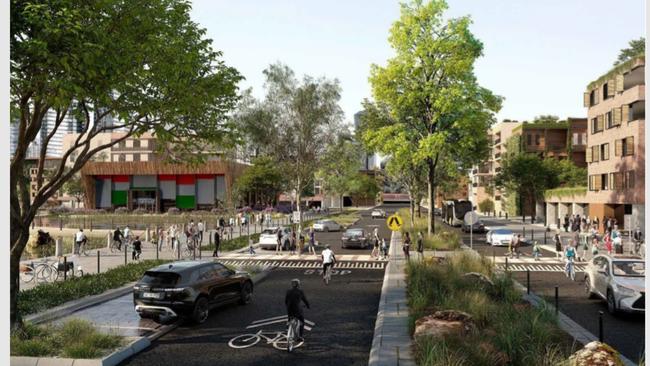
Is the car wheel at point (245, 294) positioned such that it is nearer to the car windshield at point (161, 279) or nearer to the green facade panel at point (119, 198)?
the car windshield at point (161, 279)

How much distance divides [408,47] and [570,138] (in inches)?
1894

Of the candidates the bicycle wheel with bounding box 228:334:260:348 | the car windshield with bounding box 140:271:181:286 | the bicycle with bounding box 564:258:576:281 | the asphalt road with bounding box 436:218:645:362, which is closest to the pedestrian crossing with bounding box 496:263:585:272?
the asphalt road with bounding box 436:218:645:362

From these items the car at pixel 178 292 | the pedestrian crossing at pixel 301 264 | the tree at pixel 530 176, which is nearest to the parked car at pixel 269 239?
the pedestrian crossing at pixel 301 264

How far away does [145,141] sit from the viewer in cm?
11219

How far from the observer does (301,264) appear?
86.3 ft

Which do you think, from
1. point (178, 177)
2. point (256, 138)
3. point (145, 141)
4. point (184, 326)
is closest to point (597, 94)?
point (256, 138)

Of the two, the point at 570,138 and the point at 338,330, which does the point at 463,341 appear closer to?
the point at 338,330

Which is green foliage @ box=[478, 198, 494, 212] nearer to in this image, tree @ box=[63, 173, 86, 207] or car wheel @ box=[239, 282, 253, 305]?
car wheel @ box=[239, 282, 253, 305]

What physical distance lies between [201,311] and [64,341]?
11.9 feet

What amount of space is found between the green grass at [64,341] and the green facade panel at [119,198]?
9169cm

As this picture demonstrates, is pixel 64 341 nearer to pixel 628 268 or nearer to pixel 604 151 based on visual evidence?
pixel 628 268

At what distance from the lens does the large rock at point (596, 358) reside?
8188mm

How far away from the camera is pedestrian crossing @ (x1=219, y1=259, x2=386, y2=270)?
2542cm

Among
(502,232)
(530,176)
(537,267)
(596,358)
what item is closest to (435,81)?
(502,232)
